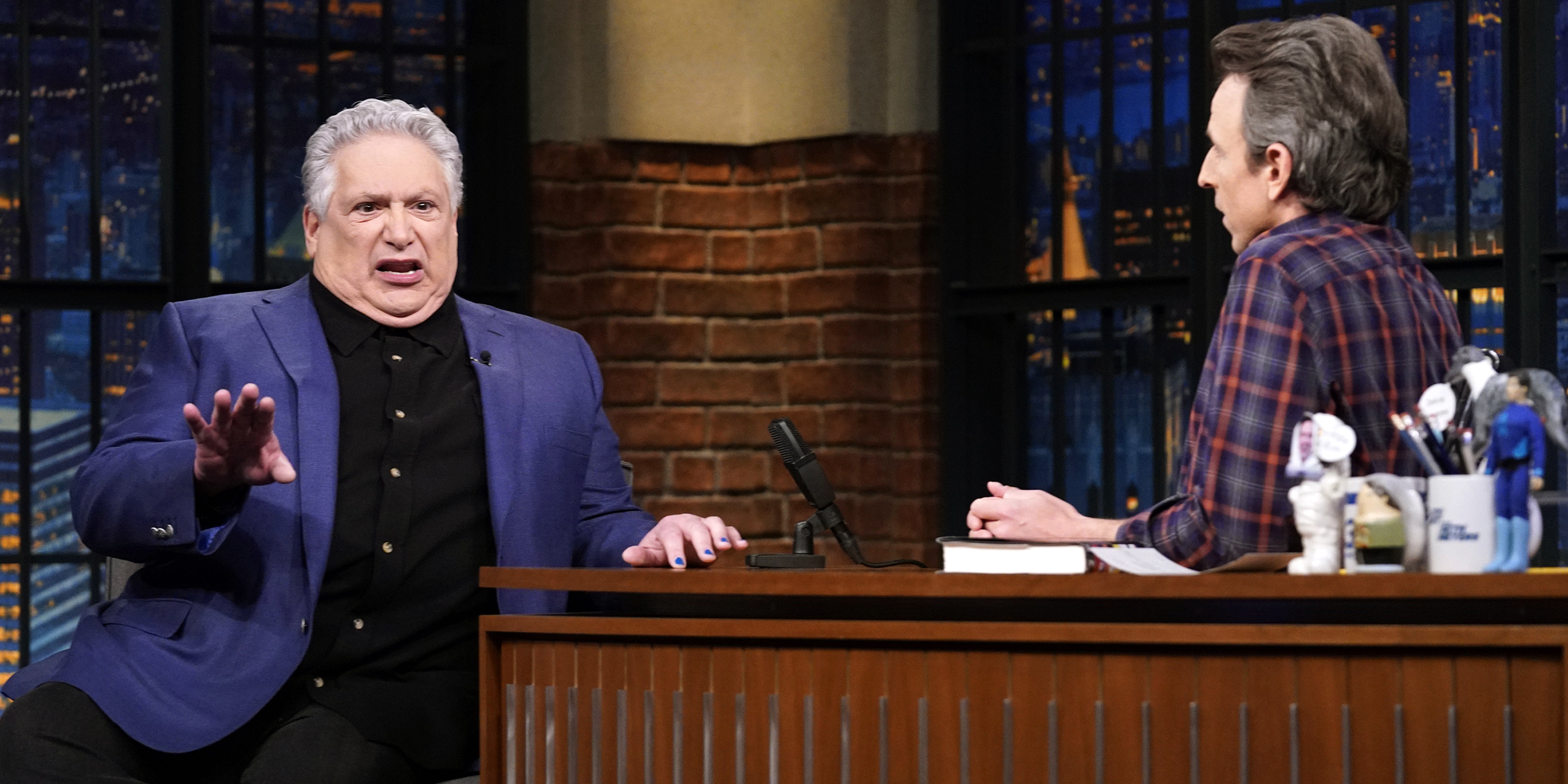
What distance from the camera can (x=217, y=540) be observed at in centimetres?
220

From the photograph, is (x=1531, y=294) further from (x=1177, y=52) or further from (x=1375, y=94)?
(x=1375, y=94)

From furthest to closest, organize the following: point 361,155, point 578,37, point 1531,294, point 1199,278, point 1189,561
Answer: point 578,37 < point 1199,278 < point 1531,294 < point 361,155 < point 1189,561

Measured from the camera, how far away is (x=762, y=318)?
4391 millimetres

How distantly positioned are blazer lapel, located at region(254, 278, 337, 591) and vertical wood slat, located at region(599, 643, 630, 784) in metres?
0.53

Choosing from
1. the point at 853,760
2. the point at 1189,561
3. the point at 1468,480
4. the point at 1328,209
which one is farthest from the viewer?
the point at 1328,209

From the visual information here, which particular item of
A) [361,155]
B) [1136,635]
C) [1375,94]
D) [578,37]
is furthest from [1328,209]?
[578,37]

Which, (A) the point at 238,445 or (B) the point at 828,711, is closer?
(B) the point at 828,711

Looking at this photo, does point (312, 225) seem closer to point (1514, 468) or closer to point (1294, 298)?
point (1294, 298)

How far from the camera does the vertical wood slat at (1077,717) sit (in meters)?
1.76

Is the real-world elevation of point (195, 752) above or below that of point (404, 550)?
below

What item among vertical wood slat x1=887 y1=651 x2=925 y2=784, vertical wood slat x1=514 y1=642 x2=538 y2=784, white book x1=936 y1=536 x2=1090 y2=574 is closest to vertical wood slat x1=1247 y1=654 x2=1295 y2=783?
white book x1=936 y1=536 x2=1090 y2=574

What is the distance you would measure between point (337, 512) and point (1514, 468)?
1.49m

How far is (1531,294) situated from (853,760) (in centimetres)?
256

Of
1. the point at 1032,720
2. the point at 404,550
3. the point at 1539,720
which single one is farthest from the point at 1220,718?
the point at 404,550
